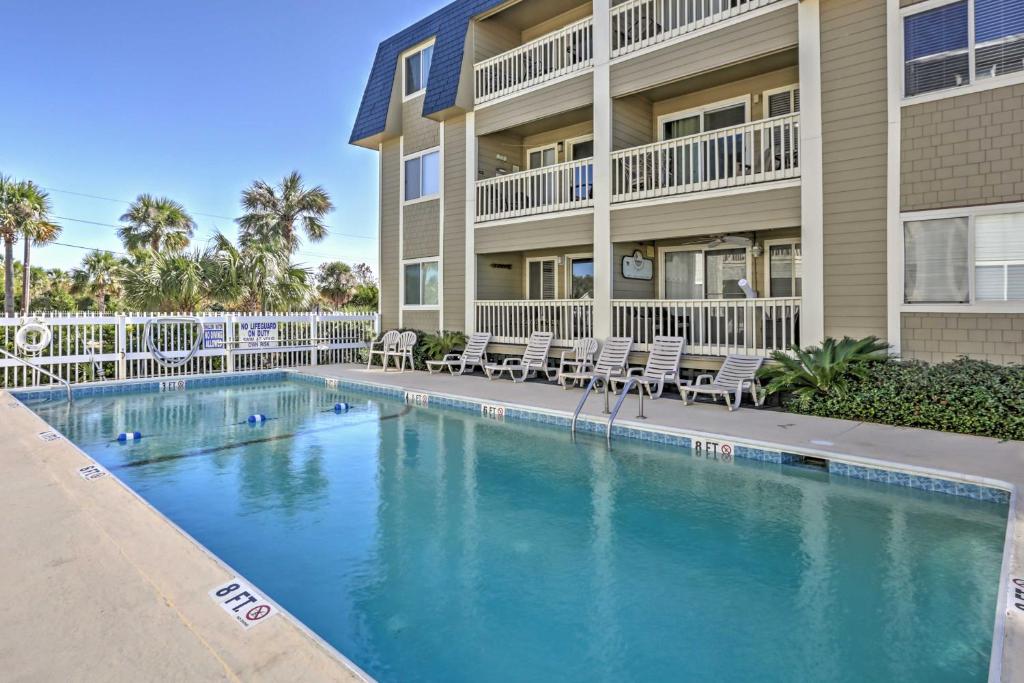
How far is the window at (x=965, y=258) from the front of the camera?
6945 mm

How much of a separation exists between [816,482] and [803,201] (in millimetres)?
4936

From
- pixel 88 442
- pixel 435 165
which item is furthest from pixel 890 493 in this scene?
pixel 435 165

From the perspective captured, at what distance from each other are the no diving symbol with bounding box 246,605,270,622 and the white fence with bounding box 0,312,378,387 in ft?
37.1

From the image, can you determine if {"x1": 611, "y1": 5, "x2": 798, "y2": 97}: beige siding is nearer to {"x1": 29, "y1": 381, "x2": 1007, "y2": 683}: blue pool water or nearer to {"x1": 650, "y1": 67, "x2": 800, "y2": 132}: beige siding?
{"x1": 650, "y1": 67, "x2": 800, "y2": 132}: beige siding

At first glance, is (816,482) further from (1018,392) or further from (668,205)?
(668,205)

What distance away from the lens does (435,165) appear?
14609mm

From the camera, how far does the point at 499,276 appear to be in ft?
45.9

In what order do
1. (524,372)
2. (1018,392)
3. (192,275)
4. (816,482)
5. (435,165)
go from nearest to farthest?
1. (816,482)
2. (1018,392)
3. (524,372)
4. (435,165)
5. (192,275)

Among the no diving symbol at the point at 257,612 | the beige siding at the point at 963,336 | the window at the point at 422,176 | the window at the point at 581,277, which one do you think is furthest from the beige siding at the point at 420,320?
the no diving symbol at the point at 257,612

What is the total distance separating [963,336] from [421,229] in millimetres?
11565

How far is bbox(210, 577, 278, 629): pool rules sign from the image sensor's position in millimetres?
2644

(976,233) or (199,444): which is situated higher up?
(976,233)

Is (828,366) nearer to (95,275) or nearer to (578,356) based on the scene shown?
(578,356)

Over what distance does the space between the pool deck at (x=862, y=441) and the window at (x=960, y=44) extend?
4.62m
